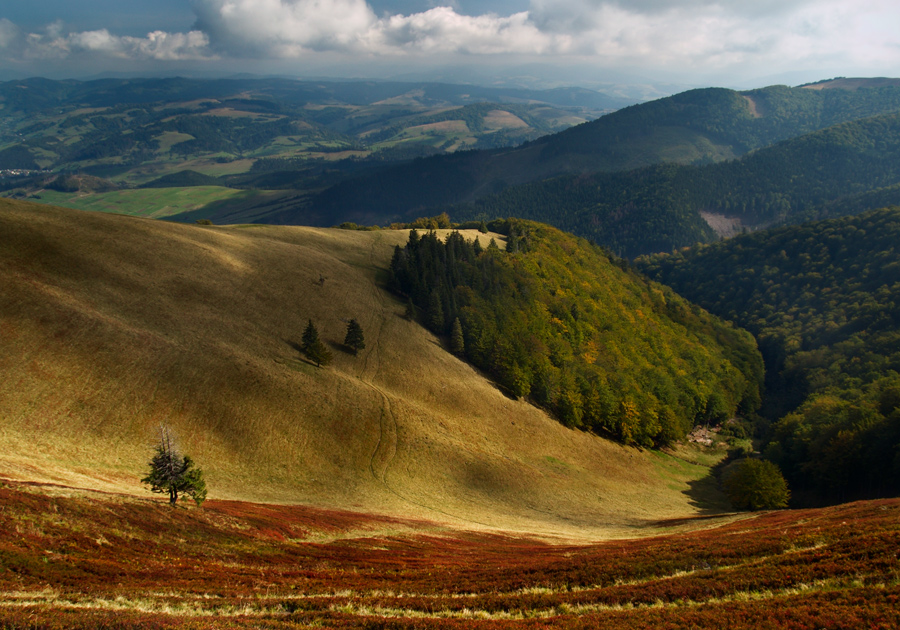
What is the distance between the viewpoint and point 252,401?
58375 mm

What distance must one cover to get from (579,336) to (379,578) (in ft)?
331

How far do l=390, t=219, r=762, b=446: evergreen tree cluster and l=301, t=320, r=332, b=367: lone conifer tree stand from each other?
3330 cm

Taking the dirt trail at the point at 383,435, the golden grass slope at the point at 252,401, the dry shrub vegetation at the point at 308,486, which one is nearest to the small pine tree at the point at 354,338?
the golden grass slope at the point at 252,401

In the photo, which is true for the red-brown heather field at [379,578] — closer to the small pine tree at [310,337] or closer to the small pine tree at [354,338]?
the small pine tree at [310,337]

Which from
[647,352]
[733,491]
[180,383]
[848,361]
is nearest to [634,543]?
[733,491]

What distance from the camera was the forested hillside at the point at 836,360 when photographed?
228 ft

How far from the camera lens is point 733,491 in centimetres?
7319

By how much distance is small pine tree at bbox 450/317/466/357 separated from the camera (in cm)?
9719

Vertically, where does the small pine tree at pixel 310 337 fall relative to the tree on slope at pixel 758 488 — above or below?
above

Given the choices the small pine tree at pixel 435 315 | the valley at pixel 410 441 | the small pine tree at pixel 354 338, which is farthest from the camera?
the small pine tree at pixel 435 315

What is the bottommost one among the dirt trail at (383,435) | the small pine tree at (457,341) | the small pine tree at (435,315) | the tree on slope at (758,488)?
the tree on slope at (758,488)

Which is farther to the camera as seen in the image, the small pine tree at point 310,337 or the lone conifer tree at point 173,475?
the small pine tree at point 310,337

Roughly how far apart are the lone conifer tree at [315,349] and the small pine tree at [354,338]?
8.81 meters

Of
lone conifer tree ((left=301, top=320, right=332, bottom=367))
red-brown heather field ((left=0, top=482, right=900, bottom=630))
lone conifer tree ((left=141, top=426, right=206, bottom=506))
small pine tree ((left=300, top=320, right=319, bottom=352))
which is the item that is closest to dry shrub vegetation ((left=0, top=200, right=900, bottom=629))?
red-brown heather field ((left=0, top=482, right=900, bottom=630))
